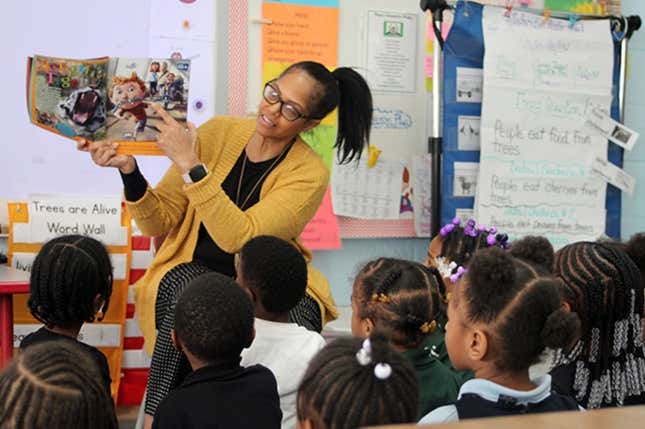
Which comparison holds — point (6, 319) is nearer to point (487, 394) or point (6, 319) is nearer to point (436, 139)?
point (487, 394)

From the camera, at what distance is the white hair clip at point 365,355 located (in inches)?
45.3

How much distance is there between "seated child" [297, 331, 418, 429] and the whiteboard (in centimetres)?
198

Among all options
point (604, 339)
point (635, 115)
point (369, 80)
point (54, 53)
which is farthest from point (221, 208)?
point (635, 115)

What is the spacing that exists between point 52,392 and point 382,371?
48 cm

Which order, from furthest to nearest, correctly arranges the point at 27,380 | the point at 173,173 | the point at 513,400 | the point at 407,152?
the point at 407,152 → the point at 173,173 → the point at 513,400 → the point at 27,380

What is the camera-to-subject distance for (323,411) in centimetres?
114

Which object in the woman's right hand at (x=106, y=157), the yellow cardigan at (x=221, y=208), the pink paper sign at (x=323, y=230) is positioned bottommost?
the pink paper sign at (x=323, y=230)

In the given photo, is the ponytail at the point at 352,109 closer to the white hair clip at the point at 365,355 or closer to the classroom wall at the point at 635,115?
the white hair clip at the point at 365,355

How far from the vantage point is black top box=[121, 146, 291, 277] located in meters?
2.12

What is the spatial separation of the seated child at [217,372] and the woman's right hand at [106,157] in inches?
23.7

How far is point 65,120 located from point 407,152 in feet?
5.51

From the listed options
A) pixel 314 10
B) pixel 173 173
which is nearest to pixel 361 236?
pixel 314 10

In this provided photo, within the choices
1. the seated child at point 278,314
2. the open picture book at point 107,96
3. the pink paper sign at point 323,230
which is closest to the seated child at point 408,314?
the seated child at point 278,314

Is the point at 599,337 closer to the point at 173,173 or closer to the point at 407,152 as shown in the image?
the point at 173,173
